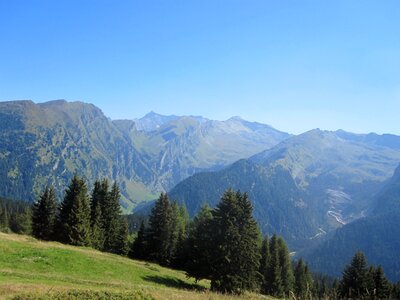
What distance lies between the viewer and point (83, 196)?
246ft

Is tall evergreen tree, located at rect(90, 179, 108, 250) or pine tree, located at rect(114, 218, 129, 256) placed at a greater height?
tall evergreen tree, located at rect(90, 179, 108, 250)

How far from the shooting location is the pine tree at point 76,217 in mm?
71875

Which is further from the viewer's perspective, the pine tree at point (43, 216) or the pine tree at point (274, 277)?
the pine tree at point (274, 277)

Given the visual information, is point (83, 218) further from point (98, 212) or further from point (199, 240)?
point (199, 240)

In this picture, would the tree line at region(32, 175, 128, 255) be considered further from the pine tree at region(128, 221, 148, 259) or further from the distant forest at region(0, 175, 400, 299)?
the pine tree at region(128, 221, 148, 259)

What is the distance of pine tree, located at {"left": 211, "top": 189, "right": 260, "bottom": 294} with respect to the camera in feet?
165

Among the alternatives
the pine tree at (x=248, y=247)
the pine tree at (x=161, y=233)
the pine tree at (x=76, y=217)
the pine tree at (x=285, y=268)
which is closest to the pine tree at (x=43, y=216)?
the pine tree at (x=76, y=217)

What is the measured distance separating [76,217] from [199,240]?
28.6 meters

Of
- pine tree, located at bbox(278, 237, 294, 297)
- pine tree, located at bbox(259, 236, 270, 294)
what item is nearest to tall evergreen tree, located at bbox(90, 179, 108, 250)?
pine tree, located at bbox(259, 236, 270, 294)

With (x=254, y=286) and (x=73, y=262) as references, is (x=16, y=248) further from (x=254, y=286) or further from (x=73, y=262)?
(x=254, y=286)

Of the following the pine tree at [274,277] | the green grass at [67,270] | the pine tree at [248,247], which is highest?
the pine tree at [248,247]

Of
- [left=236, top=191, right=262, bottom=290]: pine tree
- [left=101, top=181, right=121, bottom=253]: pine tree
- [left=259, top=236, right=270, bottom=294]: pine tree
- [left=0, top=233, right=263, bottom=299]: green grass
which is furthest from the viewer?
[left=259, top=236, right=270, bottom=294]: pine tree

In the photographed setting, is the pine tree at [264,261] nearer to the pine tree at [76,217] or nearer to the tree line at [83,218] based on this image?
the tree line at [83,218]

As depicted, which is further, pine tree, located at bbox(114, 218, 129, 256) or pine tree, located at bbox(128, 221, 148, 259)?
pine tree, located at bbox(114, 218, 129, 256)
